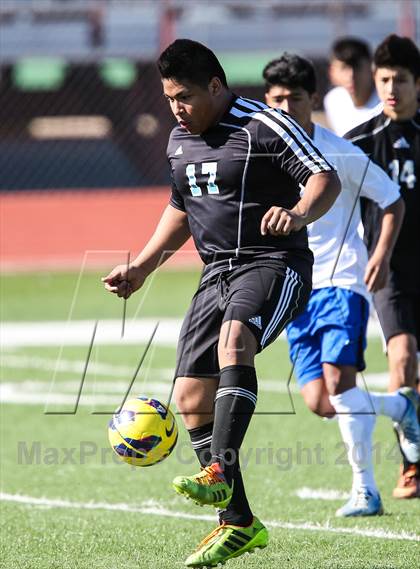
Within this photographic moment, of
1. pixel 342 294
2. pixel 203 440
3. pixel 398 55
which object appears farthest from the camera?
pixel 398 55

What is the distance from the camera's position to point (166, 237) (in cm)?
552

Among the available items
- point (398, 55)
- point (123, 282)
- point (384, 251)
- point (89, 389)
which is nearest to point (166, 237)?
point (123, 282)

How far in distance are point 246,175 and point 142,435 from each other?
119cm

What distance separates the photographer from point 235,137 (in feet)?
16.5

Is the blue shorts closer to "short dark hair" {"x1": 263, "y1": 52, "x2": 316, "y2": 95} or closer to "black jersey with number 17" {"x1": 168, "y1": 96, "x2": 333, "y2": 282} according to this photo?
"short dark hair" {"x1": 263, "y1": 52, "x2": 316, "y2": 95}

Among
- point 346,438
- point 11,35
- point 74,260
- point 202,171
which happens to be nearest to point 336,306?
point 346,438

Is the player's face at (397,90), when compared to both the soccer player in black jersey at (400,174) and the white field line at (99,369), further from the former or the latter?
the white field line at (99,369)

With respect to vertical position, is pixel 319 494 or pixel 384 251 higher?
pixel 384 251

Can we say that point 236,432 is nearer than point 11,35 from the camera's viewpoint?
Yes

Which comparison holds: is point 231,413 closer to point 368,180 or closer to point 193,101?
point 193,101

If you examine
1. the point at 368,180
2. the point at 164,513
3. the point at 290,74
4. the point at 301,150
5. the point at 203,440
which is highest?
the point at 301,150

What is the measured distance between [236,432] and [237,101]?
1.46 m

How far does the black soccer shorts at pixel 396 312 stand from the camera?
6992 mm

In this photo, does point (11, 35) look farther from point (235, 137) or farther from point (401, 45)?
A: point (235, 137)
